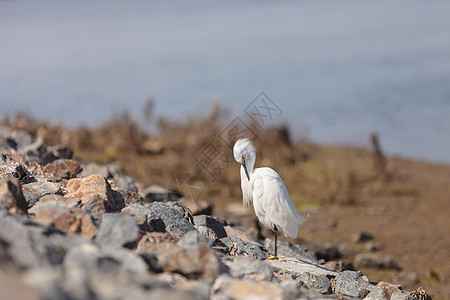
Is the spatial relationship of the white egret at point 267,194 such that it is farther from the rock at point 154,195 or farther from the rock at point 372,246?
the rock at point 372,246

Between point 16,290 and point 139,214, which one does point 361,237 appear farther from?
point 16,290

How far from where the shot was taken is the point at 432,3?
144 feet

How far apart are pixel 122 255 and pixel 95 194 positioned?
123 cm

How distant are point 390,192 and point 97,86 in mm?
16477

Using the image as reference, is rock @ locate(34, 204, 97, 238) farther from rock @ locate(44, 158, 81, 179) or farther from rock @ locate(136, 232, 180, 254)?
rock @ locate(44, 158, 81, 179)

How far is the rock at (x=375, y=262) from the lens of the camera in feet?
21.5

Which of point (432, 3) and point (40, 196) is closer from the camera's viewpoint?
point (40, 196)

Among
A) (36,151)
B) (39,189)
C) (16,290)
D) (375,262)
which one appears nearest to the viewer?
(16,290)

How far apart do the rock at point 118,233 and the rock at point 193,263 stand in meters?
0.23

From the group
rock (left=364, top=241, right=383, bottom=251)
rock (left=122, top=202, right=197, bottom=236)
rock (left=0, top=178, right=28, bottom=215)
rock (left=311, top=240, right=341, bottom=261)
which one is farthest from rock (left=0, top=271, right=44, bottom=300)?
rock (left=364, top=241, right=383, bottom=251)

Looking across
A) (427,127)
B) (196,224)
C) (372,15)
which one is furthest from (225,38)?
(196,224)

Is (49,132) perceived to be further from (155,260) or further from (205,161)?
(155,260)

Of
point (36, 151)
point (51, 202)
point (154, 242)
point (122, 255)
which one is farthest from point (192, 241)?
point (36, 151)

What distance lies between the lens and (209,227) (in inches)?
182
